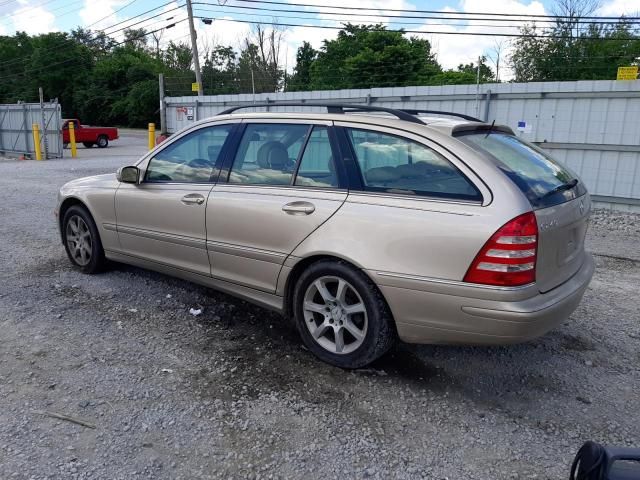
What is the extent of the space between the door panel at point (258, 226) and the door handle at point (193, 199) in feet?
0.36

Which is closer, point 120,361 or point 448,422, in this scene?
point 448,422

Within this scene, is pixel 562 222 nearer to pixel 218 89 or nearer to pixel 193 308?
pixel 193 308

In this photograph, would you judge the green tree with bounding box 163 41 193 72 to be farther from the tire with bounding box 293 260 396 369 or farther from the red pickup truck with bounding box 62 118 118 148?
the tire with bounding box 293 260 396 369

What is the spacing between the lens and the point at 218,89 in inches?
1850

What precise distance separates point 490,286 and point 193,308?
8.63 ft

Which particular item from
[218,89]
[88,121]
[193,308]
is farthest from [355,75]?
[193,308]

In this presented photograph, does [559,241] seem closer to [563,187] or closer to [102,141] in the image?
[563,187]

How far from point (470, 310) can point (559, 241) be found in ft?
2.30

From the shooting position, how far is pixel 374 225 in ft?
10.4

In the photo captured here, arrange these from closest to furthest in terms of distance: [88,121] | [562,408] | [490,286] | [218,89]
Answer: [490,286], [562,408], [218,89], [88,121]

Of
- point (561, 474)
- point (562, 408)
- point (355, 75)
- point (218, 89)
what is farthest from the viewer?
point (218, 89)

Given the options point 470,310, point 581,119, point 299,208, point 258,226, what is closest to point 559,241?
point 470,310

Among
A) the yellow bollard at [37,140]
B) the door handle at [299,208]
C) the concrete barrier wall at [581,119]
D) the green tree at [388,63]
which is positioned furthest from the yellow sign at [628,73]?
the green tree at [388,63]

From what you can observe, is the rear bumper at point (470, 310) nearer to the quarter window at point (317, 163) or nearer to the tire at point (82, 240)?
the quarter window at point (317, 163)
